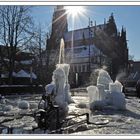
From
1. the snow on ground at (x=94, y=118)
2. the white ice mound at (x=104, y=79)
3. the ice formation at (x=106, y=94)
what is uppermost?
the white ice mound at (x=104, y=79)

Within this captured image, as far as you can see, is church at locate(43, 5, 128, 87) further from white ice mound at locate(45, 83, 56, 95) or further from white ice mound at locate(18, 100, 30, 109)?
white ice mound at locate(18, 100, 30, 109)

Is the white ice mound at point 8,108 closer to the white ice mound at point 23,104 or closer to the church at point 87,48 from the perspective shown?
the white ice mound at point 23,104

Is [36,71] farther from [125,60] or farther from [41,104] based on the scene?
[125,60]

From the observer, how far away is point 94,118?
3.44 m

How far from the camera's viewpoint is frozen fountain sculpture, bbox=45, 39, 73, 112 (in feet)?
11.6

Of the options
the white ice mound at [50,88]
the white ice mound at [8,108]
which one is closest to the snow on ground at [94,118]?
the white ice mound at [8,108]

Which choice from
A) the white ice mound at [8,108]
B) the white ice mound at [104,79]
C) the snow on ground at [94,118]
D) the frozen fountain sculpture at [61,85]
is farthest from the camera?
the white ice mound at [8,108]

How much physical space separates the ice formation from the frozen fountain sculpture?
0.27 metres

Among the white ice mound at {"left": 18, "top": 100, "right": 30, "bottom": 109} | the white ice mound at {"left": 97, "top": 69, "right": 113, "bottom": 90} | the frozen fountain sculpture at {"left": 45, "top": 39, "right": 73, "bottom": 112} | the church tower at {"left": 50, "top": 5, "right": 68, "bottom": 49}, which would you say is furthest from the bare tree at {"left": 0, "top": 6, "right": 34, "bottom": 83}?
the white ice mound at {"left": 97, "top": 69, "right": 113, "bottom": 90}

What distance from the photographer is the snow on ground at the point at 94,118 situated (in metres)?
3.04

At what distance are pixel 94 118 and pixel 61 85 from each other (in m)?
0.55

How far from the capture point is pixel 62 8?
3.10 m

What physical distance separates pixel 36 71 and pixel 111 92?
96cm
